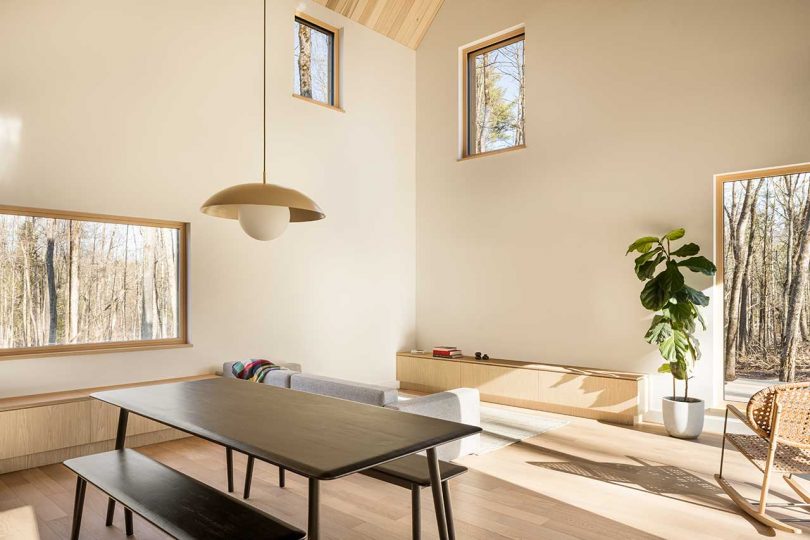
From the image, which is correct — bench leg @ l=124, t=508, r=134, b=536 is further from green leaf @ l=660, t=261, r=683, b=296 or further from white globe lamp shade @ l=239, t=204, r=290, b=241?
green leaf @ l=660, t=261, r=683, b=296

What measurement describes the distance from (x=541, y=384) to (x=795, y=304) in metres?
2.43

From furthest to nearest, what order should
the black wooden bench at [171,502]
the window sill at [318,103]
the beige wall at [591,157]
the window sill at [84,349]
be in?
the window sill at [318,103], the beige wall at [591,157], the window sill at [84,349], the black wooden bench at [171,502]

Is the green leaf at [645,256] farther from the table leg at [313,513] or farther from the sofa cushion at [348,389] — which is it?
the table leg at [313,513]

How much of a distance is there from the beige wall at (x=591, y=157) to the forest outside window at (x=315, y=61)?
1.38 meters

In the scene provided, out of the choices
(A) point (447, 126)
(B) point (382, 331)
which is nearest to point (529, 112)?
(A) point (447, 126)

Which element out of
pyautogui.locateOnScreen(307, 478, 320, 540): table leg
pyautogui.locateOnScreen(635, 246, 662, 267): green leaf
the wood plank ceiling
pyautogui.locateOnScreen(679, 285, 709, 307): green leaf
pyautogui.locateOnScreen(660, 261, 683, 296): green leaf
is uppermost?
the wood plank ceiling

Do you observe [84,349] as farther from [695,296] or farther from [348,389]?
[695,296]

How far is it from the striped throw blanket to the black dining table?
1418 millimetres

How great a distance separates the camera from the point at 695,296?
4895 mm

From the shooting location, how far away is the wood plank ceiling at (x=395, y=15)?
22.6 ft

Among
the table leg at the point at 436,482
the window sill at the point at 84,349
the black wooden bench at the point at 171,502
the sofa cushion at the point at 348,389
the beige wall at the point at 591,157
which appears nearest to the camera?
the black wooden bench at the point at 171,502

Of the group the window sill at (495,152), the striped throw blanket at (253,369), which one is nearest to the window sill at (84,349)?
the striped throw blanket at (253,369)

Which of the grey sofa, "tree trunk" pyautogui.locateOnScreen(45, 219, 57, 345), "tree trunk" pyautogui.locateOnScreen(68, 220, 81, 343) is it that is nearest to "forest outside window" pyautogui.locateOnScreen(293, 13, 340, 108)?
"tree trunk" pyautogui.locateOnScreen(68, 220, 81, 343)

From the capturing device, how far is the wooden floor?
3.04m
